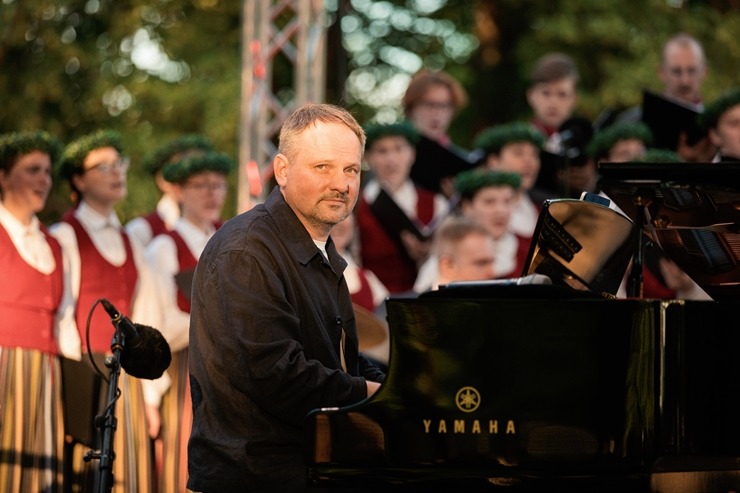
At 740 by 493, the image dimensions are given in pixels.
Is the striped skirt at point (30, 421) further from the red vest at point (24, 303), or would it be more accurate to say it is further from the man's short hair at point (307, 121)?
the man's short hair at point (307, 121)

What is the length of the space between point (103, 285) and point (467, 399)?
4.02 metres

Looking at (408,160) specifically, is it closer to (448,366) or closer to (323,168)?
(323,168)

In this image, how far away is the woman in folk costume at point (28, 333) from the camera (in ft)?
22.3

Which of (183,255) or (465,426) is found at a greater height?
(183,255)

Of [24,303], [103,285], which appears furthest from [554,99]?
[24,303]

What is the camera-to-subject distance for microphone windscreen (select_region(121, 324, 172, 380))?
4922mm

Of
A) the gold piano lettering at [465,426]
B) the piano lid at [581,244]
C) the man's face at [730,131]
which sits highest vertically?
the man's face at [730,131]

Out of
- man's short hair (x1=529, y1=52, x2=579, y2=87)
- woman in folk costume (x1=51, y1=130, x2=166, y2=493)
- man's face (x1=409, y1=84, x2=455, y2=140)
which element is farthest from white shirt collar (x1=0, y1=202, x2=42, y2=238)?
man's short hair (x1=529, y1=52, x2=579, y2=87)

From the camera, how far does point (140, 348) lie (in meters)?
4.93

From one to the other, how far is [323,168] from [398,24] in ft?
46.8

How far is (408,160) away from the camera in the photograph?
9508 mm

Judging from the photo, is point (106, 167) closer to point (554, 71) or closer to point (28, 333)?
point (28, 333)

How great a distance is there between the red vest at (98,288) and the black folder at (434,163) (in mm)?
2909

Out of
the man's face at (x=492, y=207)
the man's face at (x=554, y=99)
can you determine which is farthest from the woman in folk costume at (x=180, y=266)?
the man's face at (x=554, y=99)
